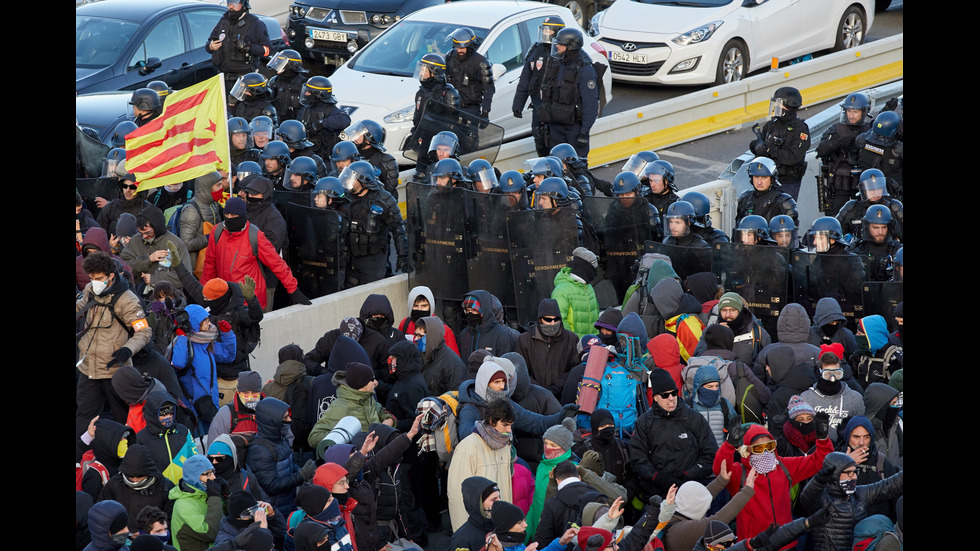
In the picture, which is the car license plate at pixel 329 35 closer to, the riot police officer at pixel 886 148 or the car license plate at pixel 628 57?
the car license plate at pixel 628 57

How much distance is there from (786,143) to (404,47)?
462 cm

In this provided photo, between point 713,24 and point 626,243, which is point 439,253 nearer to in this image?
point 626,243

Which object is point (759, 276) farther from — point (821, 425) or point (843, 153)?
point (821, 425)

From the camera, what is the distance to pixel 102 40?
54.5ft

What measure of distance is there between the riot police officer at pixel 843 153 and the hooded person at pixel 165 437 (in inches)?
323

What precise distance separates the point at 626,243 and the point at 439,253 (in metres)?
1.67

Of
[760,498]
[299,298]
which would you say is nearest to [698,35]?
[299,298]

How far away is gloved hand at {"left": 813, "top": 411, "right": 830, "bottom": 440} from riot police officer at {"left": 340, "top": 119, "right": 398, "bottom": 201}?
566 cm

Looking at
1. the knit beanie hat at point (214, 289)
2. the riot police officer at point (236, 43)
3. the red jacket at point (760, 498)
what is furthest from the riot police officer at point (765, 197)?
the riot police officer at point (236, 43)

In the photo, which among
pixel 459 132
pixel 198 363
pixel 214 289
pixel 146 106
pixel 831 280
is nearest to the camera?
pixel 198 363

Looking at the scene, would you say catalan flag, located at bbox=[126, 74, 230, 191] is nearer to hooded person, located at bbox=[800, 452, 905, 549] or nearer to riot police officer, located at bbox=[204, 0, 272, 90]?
riot police officer, located at bbox=[204, 0, 272, 90]

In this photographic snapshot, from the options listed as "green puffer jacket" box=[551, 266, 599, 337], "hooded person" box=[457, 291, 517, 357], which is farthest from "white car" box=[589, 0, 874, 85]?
"hooded person" box=[457, 291, 517, 357]

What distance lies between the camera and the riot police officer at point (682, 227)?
12.1 meters
